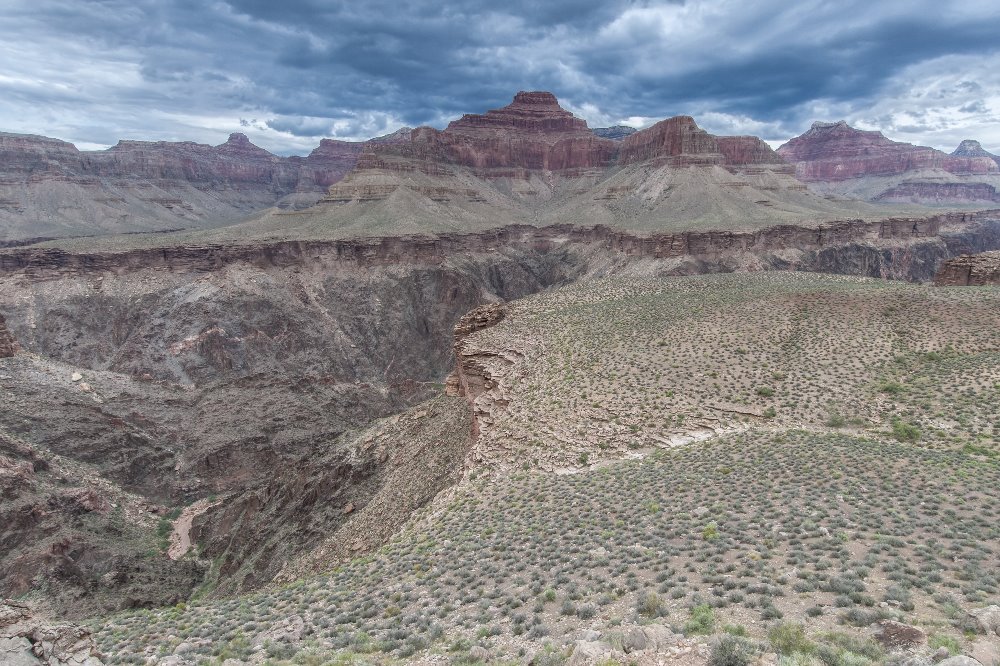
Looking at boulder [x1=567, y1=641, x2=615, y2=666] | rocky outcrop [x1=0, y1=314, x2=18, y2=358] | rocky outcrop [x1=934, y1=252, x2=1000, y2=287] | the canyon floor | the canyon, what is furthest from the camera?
rocky outcrop [x1=0, y1=314, x2=18, y2=358]

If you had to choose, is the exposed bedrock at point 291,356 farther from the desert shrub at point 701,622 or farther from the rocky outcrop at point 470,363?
the desert shrub at point 701,622

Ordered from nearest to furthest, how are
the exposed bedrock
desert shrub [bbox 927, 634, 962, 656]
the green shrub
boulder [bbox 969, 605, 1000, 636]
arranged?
1. desert shrub [bbox 927, 634, 962, 656]
2. boulder [bbox 969, 605, 1000, 636]
3. the green shrub
4. the exposed bedrock

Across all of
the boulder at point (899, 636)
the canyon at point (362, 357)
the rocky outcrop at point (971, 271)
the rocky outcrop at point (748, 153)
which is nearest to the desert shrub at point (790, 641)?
the boulder at point (899, 636)

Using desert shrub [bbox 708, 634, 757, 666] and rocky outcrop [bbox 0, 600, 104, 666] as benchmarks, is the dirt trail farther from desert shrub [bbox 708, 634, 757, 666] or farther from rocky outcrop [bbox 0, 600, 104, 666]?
desert shrub [bbox 708, 634, 757, 666]

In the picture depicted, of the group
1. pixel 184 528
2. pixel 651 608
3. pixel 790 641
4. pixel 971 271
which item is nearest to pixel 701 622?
pixel 651 608

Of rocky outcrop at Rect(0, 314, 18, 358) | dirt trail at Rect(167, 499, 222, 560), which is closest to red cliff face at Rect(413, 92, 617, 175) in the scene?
rocky outcrop at Rect(0, 314, 18, 358)

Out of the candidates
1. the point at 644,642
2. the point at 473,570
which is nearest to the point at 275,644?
the point at 473,570

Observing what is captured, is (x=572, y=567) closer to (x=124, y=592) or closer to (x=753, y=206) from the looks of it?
(x=124, y=592)
